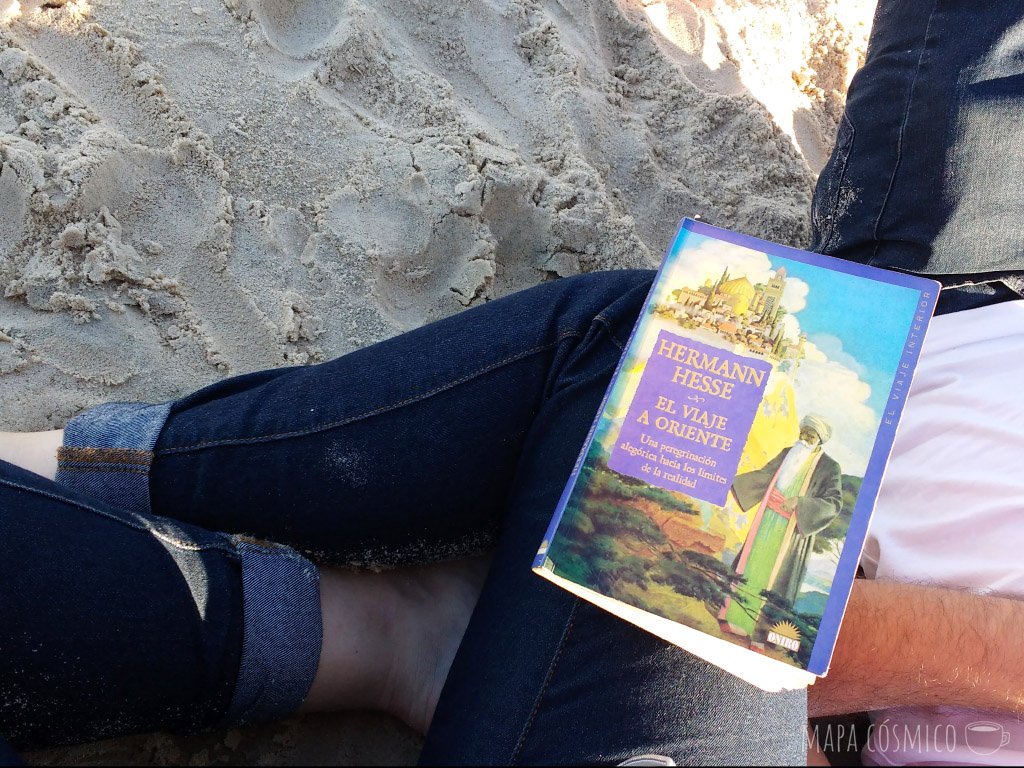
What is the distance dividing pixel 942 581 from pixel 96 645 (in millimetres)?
846

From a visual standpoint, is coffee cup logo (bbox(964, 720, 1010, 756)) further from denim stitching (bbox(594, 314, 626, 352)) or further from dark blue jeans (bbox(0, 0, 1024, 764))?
denim stitching (bbox(594, 314, 626, 352))

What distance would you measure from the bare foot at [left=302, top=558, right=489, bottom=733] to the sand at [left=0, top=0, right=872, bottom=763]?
0.11 metres

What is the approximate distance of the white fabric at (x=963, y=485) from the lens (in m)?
0.81

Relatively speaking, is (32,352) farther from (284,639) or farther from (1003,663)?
(1003,663)

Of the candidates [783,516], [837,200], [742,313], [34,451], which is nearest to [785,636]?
[783,516]

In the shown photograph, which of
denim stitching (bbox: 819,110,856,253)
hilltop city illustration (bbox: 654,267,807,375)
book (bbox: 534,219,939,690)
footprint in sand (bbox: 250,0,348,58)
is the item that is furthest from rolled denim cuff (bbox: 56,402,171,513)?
denim stitching (bbox: 819,110,856,253)

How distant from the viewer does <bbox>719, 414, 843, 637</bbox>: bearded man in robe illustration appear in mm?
702

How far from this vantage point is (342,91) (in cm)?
128

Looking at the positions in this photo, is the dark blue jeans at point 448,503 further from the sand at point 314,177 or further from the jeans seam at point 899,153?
the sand at point 314,177

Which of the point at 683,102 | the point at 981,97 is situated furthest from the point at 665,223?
the point at 981,97

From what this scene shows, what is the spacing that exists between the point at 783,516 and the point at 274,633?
1.73 feet

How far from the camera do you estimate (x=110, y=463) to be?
875mm

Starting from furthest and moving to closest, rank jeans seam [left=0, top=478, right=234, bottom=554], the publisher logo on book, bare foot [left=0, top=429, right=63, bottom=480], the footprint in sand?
1. the footprint in sand
2. bare foot [left=0, top=429, right=63, bottom=480]
3. jeans seam [left=0, top=478, right=234, bottom=554]
4. the publisher logo on book

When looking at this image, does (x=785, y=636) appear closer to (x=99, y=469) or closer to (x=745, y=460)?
(x=745, y=460)
